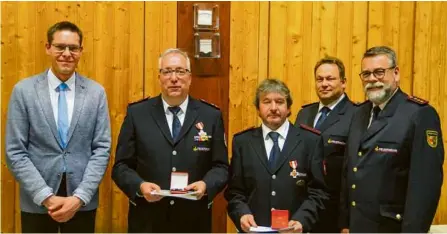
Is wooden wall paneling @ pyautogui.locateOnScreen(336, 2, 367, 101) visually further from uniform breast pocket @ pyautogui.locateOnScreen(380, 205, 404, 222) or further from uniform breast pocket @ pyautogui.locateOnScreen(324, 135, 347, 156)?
uniform breast pocket @ pyautogui.locateOnScreen(380, 205, 404, 222)

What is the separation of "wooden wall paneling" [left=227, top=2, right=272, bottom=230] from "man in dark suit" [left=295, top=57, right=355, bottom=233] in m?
0.59

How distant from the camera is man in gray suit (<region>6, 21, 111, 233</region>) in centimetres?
295

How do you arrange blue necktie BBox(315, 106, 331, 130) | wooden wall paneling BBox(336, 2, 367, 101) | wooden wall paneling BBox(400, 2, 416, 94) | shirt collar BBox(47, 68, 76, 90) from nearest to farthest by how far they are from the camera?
shirt collar BBox(47, 68, 76, 90), blue necktie BBox(315, 106, 331, 130), wooden wall paneling BBox(336, 2, 367, 101), wooden wall paneling BBox(400, 2, 416, 94)

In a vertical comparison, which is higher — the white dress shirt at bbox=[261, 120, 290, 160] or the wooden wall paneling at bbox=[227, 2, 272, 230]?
the wooden wall paneling at bbox=[227, 2, 272, 230]

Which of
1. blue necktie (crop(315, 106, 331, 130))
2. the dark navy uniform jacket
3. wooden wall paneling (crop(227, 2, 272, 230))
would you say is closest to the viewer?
the dark navy uniform jacket

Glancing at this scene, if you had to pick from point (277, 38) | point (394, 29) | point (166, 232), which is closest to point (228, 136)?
point (277, 38)

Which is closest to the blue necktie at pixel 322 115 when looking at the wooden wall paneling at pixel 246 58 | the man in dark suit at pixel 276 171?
the man in dark suit at pixel 276 171

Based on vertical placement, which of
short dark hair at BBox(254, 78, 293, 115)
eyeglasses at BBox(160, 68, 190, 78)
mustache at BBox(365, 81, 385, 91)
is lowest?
short dark hair at BBox(254, 78, 293, 115)

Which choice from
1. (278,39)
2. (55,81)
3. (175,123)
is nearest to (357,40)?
(278,39)

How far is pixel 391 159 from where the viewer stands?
2.68 meters

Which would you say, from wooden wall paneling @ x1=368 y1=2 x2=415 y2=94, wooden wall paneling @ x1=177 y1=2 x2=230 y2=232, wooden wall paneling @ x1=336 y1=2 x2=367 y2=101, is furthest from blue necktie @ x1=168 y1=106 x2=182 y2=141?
wooden wall paneling @ x1=368 y1=2 x2=415 y2=94

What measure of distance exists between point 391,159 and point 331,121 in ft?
2.25

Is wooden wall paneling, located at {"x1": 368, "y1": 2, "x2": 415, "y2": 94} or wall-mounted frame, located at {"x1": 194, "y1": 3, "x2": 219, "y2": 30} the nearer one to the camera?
wall-mounted frame, located at {"x1": 194, "y1": 3, "x2": 219, "y2": 30}

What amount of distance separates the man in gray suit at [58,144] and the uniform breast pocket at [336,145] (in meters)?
1.28
